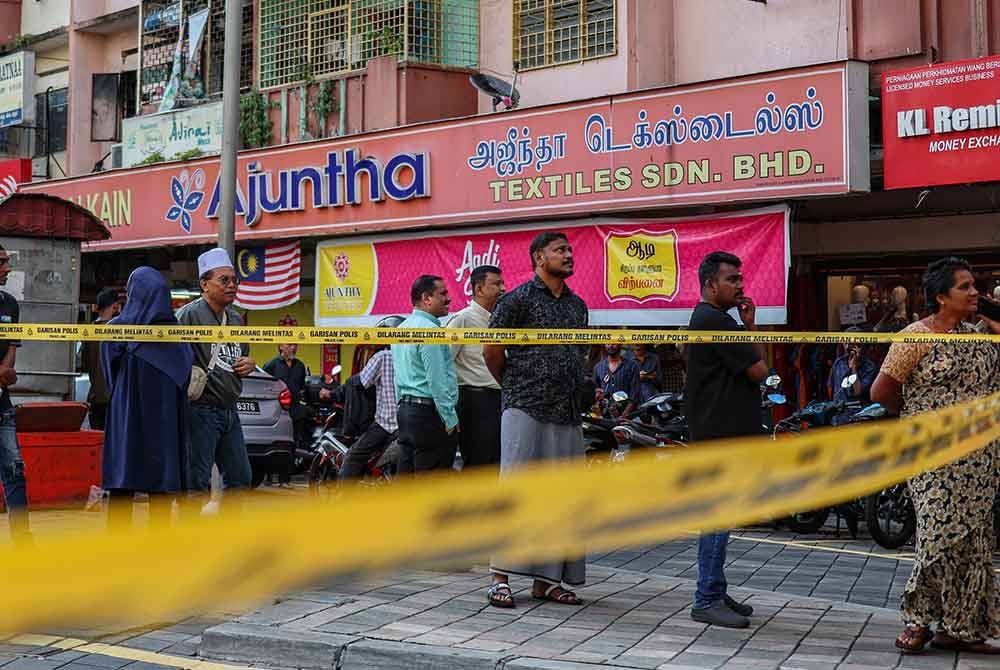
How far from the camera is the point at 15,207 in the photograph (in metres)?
13.1

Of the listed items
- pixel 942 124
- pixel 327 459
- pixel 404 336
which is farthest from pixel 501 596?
pixel 942 124

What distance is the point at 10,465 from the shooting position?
8.07 metres

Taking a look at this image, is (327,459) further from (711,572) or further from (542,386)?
(711,572)

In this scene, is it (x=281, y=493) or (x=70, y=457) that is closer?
(x=70, y=457)

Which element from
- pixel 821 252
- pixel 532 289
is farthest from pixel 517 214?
pixel 532 289

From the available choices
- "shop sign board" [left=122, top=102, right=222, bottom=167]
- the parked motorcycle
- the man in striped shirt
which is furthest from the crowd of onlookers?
"shop sign board" [left=122, top=102, right=222, bottom=167]

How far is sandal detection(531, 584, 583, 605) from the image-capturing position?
23.5ft

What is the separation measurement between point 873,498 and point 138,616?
27.7 feet

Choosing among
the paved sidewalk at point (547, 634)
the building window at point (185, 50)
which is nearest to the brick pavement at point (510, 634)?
the paved sidewalk at point (547, 634)

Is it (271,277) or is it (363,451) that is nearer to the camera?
(363,451)

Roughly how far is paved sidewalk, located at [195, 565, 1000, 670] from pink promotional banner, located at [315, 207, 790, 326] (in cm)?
596

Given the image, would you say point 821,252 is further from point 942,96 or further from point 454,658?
point 454,658

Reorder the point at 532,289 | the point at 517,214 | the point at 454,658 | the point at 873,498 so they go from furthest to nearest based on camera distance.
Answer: the point at 517,214, the point at 873,498, the point at 532,289, the point at 454,658

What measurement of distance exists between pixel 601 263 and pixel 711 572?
27.3 ft
